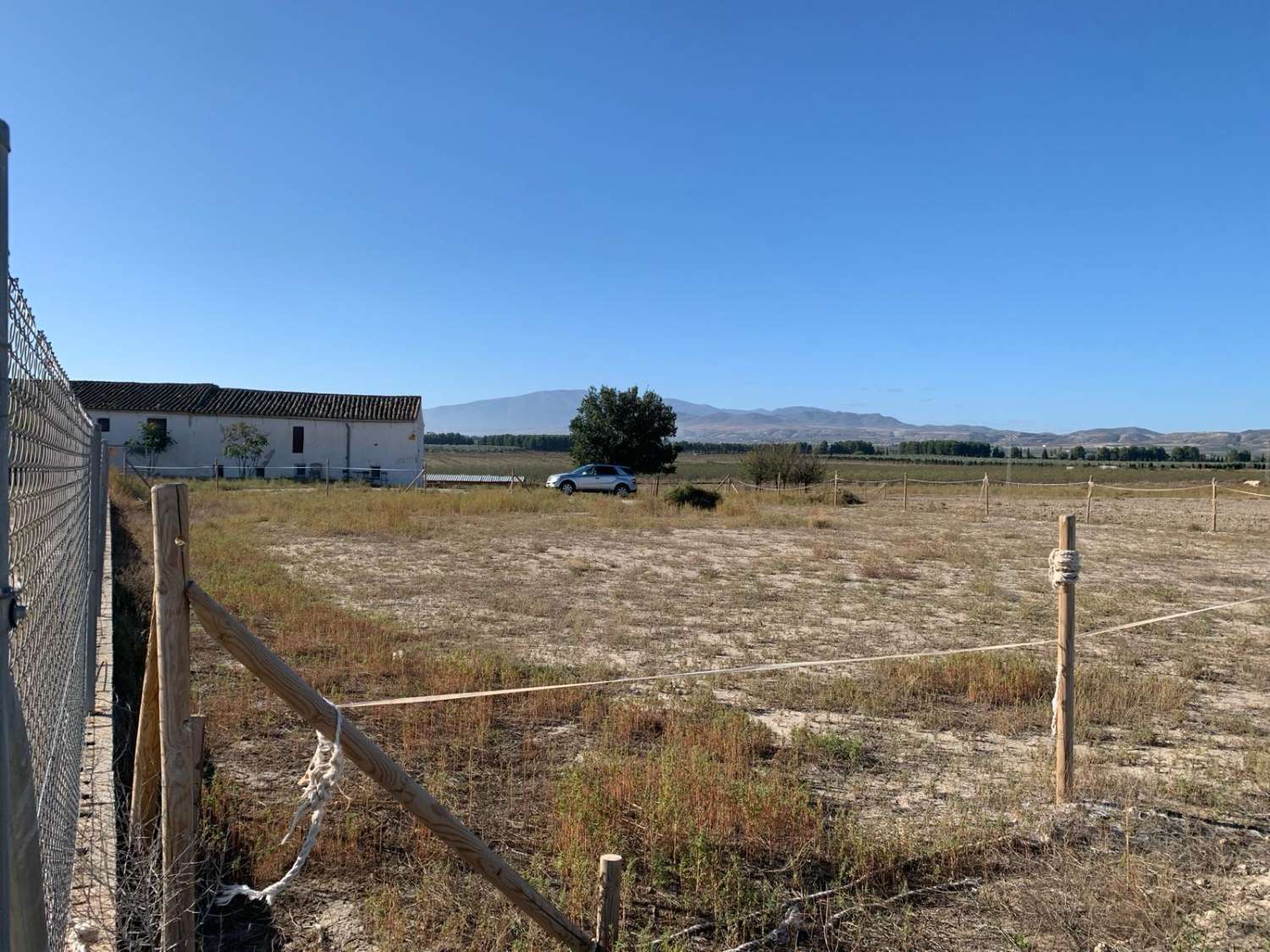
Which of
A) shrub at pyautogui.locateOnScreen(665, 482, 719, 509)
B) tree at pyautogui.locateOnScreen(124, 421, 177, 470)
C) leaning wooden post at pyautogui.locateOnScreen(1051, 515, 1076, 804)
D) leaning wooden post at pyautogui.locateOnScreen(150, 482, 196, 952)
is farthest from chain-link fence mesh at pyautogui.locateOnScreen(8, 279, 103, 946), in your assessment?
tree at pyautogui.locateOnScreen(124, 421, 177, 470)

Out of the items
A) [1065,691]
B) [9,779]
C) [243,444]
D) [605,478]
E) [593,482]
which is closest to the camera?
[9,779]

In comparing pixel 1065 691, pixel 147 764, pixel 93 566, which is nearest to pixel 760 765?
pixel 1065 691

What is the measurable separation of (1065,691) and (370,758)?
3.89 metres

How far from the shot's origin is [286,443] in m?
44.7

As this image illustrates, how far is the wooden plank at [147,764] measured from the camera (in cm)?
323

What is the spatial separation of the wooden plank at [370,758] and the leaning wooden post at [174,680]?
82 millimetres

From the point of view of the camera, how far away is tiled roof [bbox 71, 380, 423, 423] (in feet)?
143

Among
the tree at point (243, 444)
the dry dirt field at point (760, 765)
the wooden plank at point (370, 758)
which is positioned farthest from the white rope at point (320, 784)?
the tree at point (243, 444)

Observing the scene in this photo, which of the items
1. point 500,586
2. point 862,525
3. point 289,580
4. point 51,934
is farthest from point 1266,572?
point 51,934

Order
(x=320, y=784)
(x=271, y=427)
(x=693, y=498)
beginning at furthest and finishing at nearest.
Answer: (x=271, y=427) < (x=693, y=498) < (x=320, y=784)

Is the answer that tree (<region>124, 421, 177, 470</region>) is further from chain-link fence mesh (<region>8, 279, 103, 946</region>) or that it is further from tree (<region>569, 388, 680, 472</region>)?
chain-link fence mesh (<region>8, 279, 103, 946</region>)

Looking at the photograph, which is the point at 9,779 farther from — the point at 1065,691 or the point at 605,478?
the point at 605,478

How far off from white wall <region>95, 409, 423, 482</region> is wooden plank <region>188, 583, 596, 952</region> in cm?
4177

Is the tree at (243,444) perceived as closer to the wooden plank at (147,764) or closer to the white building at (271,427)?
the white building at (271,427)
